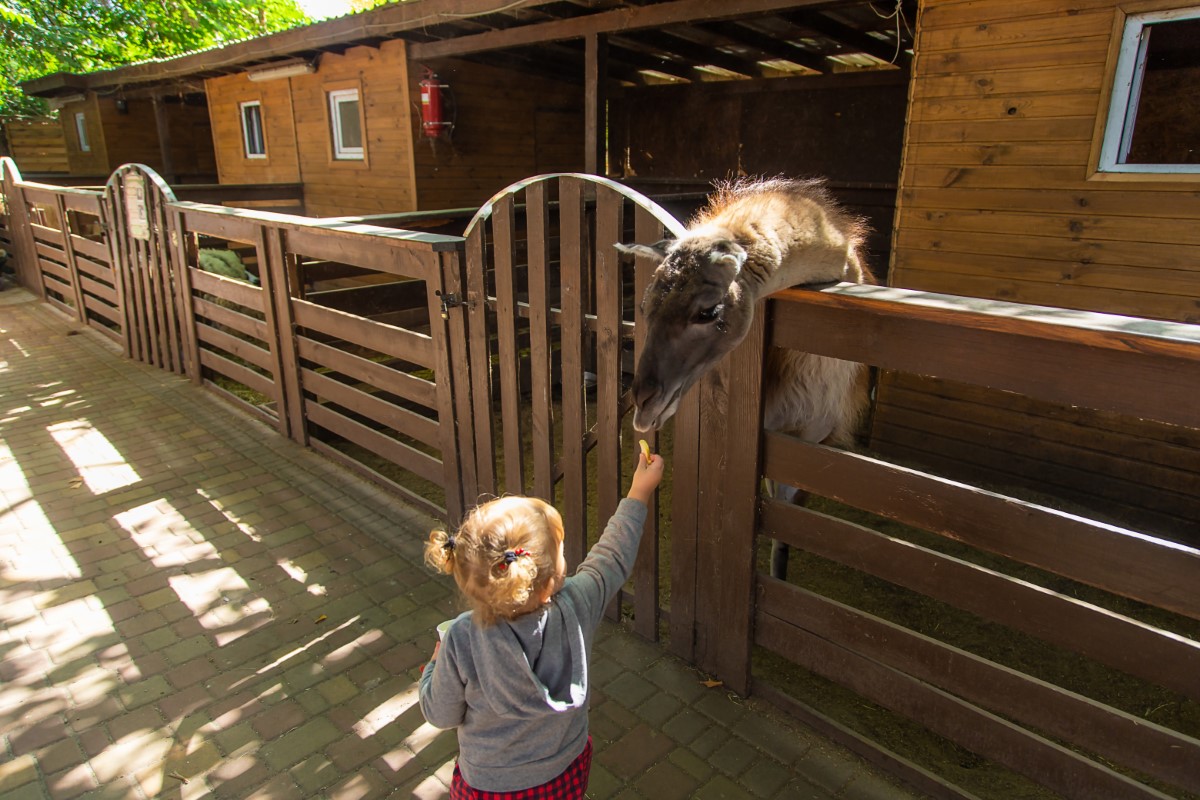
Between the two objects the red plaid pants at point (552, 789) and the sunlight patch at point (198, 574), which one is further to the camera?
the sunlight patch at point (198, 574)

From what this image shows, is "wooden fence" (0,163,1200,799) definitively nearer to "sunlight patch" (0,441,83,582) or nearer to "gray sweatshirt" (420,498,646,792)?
"gray sweatshirt" (420,498,646,792)

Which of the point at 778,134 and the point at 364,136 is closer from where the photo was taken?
the point at 778,134

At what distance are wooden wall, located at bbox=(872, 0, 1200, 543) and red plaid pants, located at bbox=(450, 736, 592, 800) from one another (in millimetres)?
4201

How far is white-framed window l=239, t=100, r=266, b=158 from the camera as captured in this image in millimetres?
12414

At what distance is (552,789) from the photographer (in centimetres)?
187

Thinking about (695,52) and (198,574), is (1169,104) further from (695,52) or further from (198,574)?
(198,574)

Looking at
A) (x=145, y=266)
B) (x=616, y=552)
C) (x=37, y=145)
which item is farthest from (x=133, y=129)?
(x=616, y=552)

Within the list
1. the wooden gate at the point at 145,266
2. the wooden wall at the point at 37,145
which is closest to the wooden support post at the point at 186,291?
the wooden gate at the point at 145,266

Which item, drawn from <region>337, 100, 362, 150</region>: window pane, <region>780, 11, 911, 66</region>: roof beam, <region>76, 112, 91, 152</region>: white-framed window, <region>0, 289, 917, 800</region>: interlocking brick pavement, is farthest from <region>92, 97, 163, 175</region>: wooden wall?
<region>780, 11, 911, 66</region>: roof beam

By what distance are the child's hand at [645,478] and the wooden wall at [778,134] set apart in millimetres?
6160

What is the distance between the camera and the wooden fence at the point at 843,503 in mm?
1994

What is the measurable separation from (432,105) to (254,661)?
7.49 m

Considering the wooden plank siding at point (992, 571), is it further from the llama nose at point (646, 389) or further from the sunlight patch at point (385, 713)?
the sunlight patch at point (385, 713)

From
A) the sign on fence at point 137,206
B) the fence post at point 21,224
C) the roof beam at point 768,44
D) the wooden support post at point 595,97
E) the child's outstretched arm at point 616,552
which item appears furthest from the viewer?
the fence post at point 21,224
